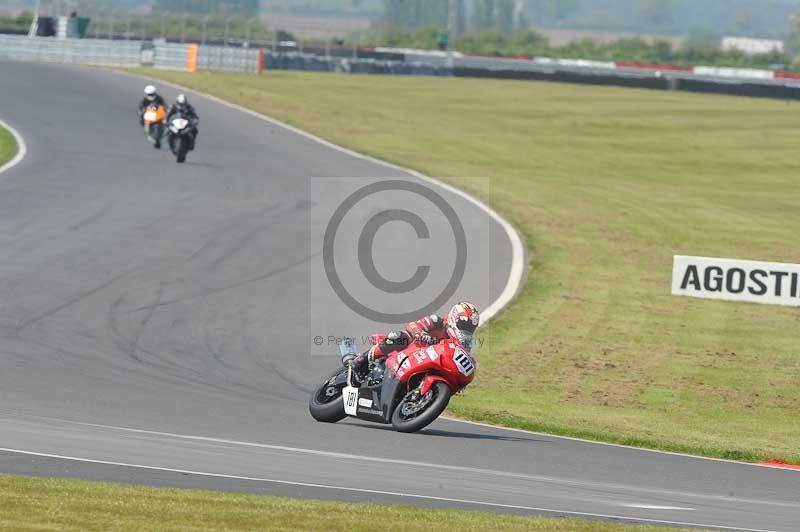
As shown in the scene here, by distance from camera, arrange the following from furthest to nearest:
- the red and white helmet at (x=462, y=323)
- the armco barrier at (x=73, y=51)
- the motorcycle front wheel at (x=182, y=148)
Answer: the armco barrier at (x=73, y=51)
the motorcycle front wheel at (x=182, y=148)
the red and white helmet at (x=462, y=323)

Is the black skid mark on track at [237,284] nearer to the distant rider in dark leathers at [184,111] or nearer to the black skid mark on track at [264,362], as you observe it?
the black skid mark on track at [264,362]

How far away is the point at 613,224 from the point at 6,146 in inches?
614

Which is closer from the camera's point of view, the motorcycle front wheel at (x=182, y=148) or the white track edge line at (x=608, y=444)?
the white track edge line at (x=608, y=444)

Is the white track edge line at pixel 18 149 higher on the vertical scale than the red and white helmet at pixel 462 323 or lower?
lower

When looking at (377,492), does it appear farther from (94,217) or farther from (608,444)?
(94,217)

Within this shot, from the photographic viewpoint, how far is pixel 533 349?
19.9 meters

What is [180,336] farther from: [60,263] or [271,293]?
[60,263]

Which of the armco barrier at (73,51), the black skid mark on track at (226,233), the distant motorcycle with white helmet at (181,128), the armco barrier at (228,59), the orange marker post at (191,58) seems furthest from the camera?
the armco barrier at (73,51)

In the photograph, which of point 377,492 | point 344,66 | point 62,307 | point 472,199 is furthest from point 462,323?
point 344,66

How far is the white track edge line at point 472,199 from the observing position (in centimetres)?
2358

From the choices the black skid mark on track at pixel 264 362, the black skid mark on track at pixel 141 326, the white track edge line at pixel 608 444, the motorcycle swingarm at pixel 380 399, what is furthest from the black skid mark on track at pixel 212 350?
the motorcycle swingarm at pixel 380 399

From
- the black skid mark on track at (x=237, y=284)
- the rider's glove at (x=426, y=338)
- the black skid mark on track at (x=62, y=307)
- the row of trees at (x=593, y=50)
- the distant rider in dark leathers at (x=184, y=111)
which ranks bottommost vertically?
the black skid mark on track at (x=237, y=284)

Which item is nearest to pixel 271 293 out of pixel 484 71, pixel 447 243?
pixel 447 243

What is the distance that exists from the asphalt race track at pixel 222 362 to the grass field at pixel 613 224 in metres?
1.67
